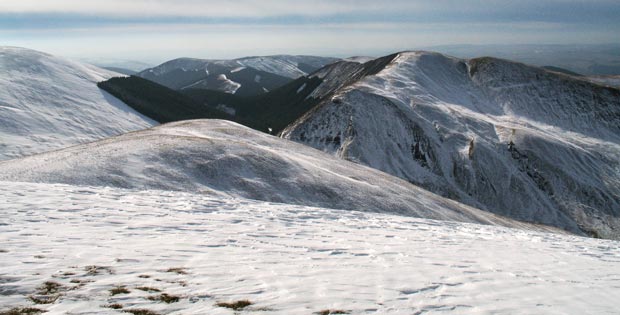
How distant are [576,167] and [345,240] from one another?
71796 mm

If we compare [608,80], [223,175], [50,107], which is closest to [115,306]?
[223,175]

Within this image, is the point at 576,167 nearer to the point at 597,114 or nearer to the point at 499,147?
the point at 499,147

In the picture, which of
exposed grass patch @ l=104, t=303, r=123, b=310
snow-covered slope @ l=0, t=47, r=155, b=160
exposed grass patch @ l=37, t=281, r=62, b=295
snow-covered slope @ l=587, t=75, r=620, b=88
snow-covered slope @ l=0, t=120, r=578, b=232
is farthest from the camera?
snow-covered slope @ l=587, t=75, r=620, b=88

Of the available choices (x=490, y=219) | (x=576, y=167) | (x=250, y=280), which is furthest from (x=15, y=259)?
(x=576, y=167)

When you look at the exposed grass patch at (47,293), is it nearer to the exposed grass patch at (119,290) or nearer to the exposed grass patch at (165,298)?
the exposed grass patch at (119,290)

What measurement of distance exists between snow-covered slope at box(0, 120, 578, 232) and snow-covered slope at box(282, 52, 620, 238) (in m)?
29.7

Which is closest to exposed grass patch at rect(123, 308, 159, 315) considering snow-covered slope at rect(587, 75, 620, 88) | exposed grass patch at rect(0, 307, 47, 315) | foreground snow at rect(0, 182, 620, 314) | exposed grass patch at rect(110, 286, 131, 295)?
foreground snow at rect(0, 182, 620, 314)

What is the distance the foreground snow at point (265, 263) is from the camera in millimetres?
8828

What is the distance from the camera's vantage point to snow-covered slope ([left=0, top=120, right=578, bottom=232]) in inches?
993

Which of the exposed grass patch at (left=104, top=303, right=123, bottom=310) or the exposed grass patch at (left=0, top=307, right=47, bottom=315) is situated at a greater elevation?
the exposed grass patch at (left=0, top=307, right=47, bottom=315)

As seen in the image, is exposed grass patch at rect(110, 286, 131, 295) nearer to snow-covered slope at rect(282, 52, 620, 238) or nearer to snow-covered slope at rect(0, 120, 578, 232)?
snow-covered slope at rect(0, 120, 578, 232)

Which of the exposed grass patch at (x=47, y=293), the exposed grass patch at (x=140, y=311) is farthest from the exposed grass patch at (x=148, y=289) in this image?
the exposed grass patch at (x=47, y=293)

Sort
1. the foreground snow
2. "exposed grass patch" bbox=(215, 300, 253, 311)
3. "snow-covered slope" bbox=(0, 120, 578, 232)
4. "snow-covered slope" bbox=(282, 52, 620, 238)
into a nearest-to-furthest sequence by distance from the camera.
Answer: "exposed grass patch" bbox=(215, 300, 253, 311) → the foreground snow → "snow-covered slope" bbox=(0, 120, 578, 232) → "snow-covered slope" bbox=(282, 52, 620, 238)

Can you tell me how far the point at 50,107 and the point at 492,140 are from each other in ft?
281
